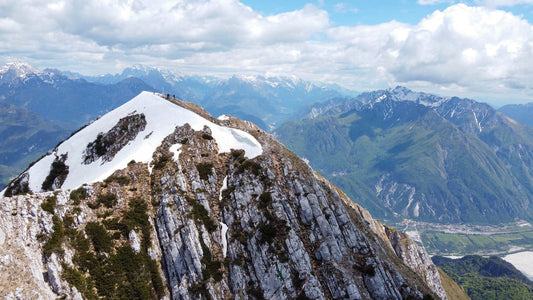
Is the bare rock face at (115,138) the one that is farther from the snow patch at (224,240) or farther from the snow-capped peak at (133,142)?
the snow patch at (224,240)

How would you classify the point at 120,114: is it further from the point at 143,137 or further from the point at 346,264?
the point at 346,264

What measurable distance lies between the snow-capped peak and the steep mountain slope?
1.48ft

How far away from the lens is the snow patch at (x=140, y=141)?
7194 centimetres

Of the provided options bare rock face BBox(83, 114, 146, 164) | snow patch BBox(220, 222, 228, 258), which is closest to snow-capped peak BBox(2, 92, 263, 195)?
bare rock face BBox(83, 114, 146, 164)

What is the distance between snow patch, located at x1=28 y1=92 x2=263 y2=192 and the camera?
7194cm

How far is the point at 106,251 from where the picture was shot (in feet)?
169

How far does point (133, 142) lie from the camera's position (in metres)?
78.8

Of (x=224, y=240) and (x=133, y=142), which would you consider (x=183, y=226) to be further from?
(x=133, y=142)

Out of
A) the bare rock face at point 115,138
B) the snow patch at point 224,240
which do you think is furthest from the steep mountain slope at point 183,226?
the bare rock face at point 115,138

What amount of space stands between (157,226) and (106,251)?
10.3 metres

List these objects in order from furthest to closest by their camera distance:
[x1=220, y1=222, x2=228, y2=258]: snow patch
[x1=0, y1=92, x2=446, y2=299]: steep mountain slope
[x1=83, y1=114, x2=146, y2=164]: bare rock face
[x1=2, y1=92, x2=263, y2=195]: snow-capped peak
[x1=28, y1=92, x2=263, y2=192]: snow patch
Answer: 1. [x1=83, y1=114, x2=146, y2=164]: bare rock face
2. [x1=2, y1=92, x2=263, y2=195]: snow-capped peak
3. [x1=28, y1=92, x2=263, y2=192]: snow patch
4. [x1=220, y1=222, x2=228, y2=258]: snow patch
5. [x1=0, y1=92, x2=446, y2=299]: steep mountain slope

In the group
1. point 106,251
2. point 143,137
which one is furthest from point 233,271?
point 143,137

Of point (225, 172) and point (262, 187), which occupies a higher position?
point (225, 172)

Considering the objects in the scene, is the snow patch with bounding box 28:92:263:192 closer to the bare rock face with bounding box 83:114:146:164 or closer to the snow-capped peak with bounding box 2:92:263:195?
the snow-capped peak with bounding box 2:92:263:195
